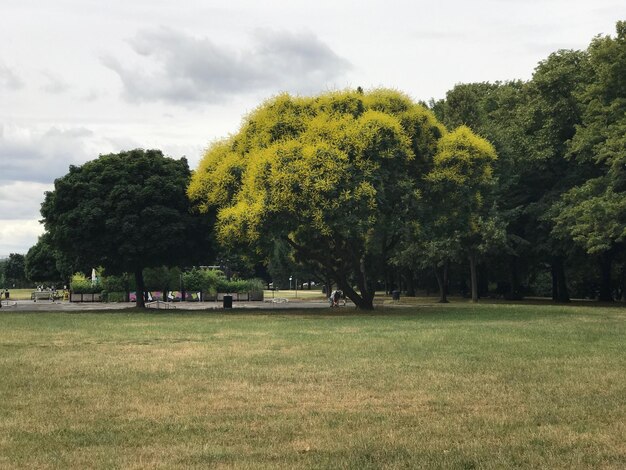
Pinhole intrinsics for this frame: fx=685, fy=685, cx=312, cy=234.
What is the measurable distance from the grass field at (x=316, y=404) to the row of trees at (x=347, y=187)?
13.3 metres

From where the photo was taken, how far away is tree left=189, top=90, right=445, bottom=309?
2902 centimetres

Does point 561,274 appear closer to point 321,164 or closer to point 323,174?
point 323,174

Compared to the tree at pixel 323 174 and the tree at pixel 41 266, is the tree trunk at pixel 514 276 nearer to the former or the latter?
the tree at pixel 323 174

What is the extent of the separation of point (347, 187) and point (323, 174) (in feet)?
3.86

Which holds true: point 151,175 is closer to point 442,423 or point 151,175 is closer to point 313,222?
point 313,222

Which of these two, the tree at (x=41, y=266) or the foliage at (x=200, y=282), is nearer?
the foliage at (x=200, y=282)

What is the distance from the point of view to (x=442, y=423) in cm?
767

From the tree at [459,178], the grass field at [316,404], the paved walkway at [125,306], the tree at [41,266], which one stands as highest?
the tree at [459,178]

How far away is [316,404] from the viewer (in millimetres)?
8820

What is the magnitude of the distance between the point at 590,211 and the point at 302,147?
1481cm

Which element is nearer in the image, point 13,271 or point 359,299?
point 359,299

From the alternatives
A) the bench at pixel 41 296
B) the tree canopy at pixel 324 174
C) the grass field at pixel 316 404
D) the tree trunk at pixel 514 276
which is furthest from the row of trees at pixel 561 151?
the bench at pixel 41 296

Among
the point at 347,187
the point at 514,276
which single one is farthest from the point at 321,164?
the point at 514,276

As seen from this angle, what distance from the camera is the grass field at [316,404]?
6430 millimetres
